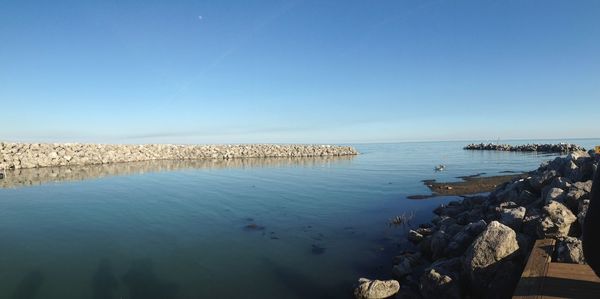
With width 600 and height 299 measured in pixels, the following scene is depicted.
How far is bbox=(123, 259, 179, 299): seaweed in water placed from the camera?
8914 millimetres

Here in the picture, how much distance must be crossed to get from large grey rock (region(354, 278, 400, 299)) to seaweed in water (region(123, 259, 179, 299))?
4.44 metres

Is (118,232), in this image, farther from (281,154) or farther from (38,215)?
(281,154)

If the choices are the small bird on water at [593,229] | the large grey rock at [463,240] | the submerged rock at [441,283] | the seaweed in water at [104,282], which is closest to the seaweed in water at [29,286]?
the seaweed in water at [104,282]

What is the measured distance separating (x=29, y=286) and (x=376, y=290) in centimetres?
873

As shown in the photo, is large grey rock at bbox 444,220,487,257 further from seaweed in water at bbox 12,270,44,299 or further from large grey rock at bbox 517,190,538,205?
seaweed in water at bbox 12,270,44,299

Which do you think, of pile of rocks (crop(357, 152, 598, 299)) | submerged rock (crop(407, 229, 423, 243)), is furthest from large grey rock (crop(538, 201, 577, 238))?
submerged rock (crop(407, 229, 423, 243))

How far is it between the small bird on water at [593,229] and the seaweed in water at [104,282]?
9.56 m

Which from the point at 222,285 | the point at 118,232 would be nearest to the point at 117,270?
the point at 222,285

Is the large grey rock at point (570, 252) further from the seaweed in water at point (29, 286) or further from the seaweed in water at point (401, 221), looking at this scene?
the seaweed in water at point (29, 286)

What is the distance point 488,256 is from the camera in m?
7.85

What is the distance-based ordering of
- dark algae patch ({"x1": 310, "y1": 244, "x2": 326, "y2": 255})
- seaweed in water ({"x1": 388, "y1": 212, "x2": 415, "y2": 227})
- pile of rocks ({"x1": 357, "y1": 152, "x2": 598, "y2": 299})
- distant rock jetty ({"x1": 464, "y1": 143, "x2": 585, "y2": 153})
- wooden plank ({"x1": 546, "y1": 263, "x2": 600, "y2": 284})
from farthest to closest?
distant rock jetty ({"x1": 464, "y1": 143, "x2": 585, "y2": 153}) < seaweed in water ({"x1": 388, "y1": 212, "x2": 415, "y2": 227}) < dark algae patch ({"x1": 310, "y1": 244, "x2": 326, "y2": 255}) < pile of rocks ({"x1": 357, "y1": 152, "x2": 598, "y2": 299}) < wooden plank ({"x1": 546, "y1": 263, "x2": 600, "y2": 284})

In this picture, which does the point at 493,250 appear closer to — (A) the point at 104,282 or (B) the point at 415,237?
(B) the point at 415,237

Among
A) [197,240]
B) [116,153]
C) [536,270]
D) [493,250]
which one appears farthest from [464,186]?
[116,153]

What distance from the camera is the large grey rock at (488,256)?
25.3 ft
